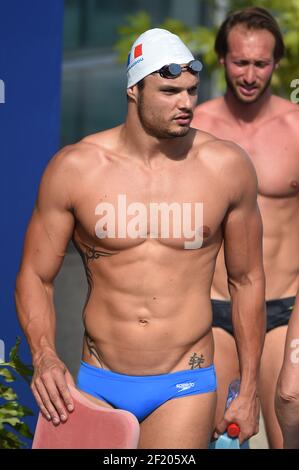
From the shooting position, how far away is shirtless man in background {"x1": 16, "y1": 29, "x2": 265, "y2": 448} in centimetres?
635

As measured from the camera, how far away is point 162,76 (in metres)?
6.31

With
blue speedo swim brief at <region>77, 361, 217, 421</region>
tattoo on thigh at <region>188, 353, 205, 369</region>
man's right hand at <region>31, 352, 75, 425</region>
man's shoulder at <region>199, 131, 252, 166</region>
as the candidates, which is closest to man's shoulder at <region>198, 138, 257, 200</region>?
man's shoulder at <region>199, 131, 252, 166</region>

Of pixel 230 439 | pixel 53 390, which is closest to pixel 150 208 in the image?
pixel 53 390

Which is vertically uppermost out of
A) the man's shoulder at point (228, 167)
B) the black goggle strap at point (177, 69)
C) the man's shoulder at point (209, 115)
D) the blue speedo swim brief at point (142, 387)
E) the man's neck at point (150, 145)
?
the black goggle strap at point (177, 69)

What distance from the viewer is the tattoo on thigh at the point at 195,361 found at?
21.1 ft

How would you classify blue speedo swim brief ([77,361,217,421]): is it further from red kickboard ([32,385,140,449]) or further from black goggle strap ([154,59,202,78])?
black goggle strap ([154,59,202,78])

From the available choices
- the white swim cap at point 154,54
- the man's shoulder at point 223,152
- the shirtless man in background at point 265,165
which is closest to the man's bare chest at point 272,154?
the shirtless man in background at point 265,165

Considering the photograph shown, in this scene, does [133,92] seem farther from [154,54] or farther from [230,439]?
[230,439]

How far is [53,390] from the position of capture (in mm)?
6082

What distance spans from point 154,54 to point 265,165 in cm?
168

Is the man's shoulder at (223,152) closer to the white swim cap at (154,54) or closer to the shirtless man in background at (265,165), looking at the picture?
the white swim cap at (154,54)

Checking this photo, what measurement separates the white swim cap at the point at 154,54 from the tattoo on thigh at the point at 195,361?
1.13 meters

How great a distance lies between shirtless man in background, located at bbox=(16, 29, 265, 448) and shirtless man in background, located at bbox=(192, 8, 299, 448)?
118cm
